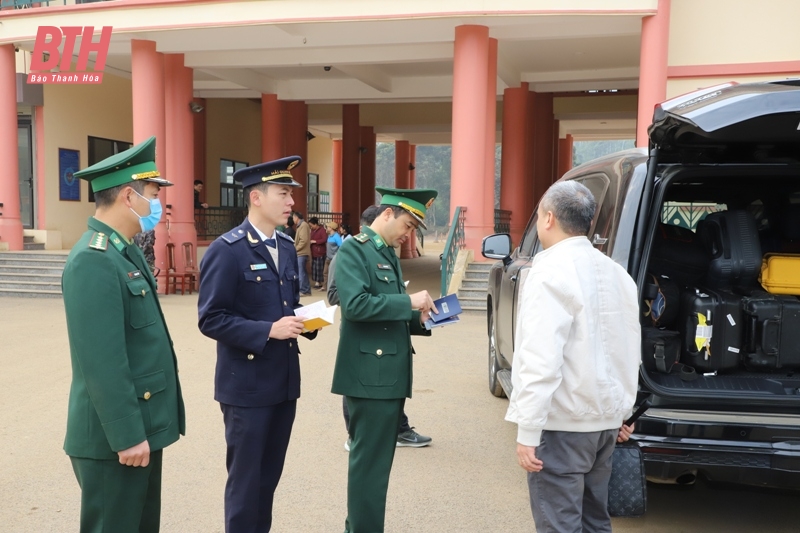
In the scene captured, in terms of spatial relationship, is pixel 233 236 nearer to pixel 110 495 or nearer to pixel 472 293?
pixel 110 495

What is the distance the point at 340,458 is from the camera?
4785 mm

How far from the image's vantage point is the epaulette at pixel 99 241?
240 cm

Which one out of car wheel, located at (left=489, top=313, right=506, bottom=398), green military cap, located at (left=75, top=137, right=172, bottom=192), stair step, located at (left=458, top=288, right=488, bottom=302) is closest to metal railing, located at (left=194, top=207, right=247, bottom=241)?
stair step, located at (left=458, top=288, right=488, bottom=302)

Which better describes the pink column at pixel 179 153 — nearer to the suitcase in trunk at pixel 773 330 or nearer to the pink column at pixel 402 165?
the suitcase in trunk at pixel 773 330

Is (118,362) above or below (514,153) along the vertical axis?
below

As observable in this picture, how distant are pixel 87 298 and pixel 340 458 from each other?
108 inches

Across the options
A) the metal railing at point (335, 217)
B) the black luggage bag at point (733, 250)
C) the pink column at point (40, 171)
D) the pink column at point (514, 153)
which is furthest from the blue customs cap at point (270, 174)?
the metal railing at point (335, 217)

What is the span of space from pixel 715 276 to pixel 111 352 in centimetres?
288

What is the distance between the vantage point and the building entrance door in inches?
686

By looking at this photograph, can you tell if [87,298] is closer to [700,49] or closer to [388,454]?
[388,454]

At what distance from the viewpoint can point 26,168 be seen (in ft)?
57.6

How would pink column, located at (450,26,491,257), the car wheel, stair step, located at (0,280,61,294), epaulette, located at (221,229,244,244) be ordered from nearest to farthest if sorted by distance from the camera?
epaulette, located at (221,229,244,244) < the car wheel < pink column, located at (450,26,491,257) < stair step, located at (0,280,61,294)

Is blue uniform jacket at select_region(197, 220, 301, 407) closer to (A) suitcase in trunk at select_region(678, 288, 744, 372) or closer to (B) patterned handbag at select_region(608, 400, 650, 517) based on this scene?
(B) patterned handbag at select_region(608, 400, 650, 517)

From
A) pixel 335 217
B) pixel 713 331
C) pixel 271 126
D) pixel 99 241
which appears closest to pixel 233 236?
pixel 99 241
